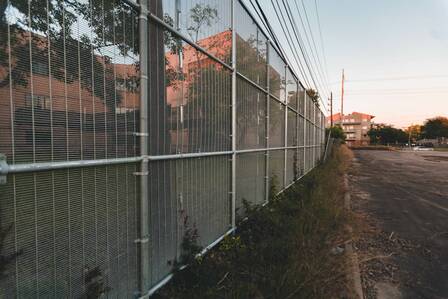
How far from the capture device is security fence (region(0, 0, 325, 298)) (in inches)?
58.3

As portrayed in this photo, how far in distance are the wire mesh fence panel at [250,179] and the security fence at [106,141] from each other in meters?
0.74

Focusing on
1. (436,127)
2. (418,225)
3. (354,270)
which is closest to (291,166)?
(418,225)

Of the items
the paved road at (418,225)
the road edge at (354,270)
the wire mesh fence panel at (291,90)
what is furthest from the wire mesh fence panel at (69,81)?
the wire mesh fence panel at (291,90)

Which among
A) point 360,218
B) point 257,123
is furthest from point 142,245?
point 360,218

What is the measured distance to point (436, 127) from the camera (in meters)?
85.1

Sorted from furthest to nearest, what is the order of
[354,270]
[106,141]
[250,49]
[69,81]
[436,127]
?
[436,127]
[250,49]
[354,270]
[106,141]
[69,81]

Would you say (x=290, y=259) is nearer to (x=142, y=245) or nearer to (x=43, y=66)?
(x=142, y=245)

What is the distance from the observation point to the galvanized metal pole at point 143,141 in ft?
7.32

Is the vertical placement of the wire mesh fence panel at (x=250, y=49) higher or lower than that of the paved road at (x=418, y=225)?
higher

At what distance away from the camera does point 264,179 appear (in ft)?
19.6

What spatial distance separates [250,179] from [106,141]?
3.42 m

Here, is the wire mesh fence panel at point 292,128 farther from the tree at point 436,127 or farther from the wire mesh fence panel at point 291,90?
the tree at point 436,127

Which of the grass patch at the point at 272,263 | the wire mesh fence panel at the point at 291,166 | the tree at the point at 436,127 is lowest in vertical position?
the grass patch at the point at 272,263

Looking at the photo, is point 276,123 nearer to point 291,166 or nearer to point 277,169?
point 277,169
